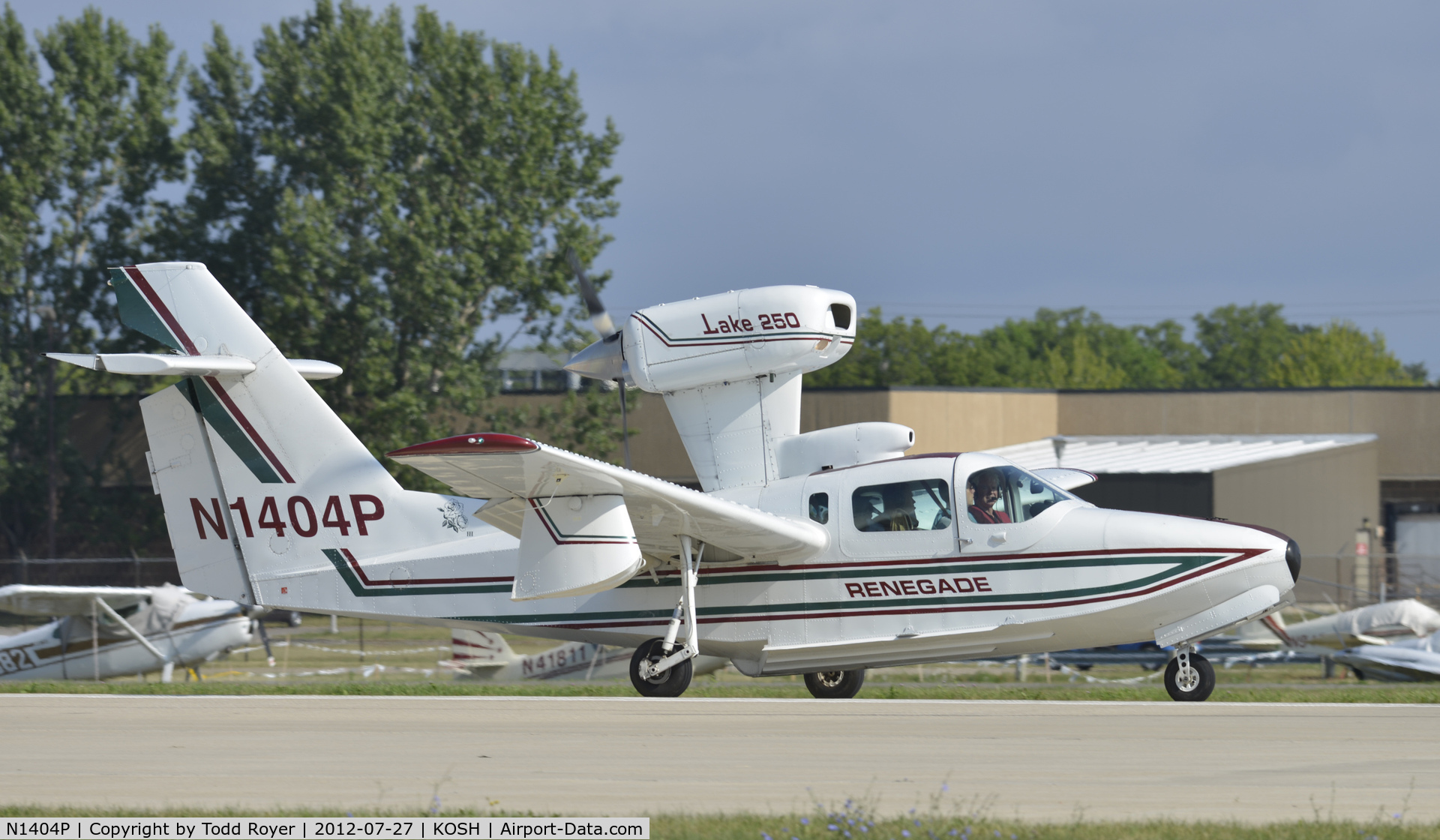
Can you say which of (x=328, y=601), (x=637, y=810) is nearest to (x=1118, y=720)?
(x=637, y=810)

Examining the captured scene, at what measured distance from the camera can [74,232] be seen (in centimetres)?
4344

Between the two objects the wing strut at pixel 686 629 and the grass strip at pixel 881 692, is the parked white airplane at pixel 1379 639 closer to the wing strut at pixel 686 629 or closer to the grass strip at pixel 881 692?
the grass strip at pixel 881 692

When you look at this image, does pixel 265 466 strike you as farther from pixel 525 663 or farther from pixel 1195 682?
pixel 1195 682

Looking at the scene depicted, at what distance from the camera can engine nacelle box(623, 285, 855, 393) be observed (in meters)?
15.0

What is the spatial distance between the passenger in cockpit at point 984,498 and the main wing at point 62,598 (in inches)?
544

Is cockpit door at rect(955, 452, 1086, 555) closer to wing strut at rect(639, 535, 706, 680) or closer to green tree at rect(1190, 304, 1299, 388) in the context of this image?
wing strut at rect(639, 535, 706, 680)

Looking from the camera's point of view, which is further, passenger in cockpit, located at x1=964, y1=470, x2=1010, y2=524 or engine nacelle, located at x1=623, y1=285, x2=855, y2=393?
engine nacelle, located at x1=623, y1=285, x2=855, y2=393

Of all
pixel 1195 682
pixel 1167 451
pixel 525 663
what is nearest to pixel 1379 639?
pixel 1195 682

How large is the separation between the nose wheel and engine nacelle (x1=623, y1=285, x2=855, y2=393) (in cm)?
461

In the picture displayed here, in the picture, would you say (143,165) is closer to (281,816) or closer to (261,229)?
(261,229)

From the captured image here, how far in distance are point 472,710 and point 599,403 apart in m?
28.4

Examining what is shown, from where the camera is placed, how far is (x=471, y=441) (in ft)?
39.2

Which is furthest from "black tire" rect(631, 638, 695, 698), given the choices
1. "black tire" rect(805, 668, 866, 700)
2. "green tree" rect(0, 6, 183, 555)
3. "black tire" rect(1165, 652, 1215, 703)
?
"green tree" rect(0, 6, 183, 555)

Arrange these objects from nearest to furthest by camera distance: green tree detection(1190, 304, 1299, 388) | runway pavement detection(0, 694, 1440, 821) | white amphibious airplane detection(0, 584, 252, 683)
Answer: runway pavement detection(0, 694, 1440, 821) → white amphibious airplane detection(0, 584, 252, 683) → green tree detection(1190, 304, 1299, 388)
